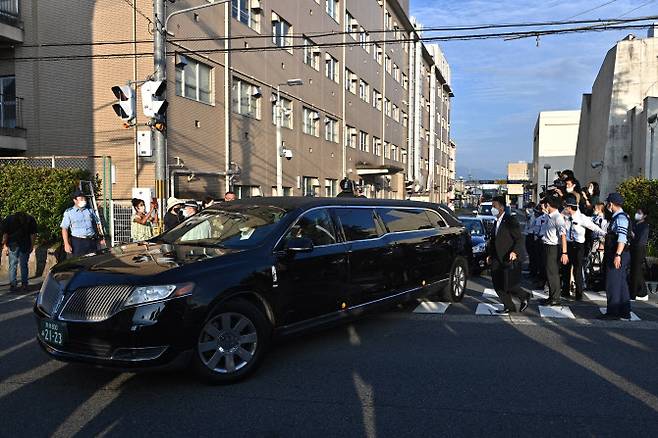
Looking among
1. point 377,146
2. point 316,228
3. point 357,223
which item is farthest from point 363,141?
point 316,228

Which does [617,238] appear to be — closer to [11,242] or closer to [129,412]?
[129,412]

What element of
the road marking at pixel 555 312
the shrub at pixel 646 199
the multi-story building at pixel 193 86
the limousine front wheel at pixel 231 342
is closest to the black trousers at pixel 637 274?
the road marking at pixel 555 312

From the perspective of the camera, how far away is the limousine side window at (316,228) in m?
5.65

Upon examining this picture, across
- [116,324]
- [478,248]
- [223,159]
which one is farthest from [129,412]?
[223,159]

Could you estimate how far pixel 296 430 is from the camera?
385 centimetres

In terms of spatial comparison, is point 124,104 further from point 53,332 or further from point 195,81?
point 53,332

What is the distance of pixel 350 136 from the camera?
115ft

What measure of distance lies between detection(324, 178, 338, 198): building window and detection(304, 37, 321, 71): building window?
618cm

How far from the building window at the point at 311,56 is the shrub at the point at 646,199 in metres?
17.6

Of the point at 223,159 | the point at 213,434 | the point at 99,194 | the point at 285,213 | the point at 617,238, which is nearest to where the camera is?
the point at 213,434

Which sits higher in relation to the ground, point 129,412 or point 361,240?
point 361,240

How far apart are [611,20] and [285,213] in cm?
1000

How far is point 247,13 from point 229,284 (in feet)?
60.4

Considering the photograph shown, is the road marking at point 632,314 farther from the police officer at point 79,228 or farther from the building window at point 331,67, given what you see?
the building window at point 331,67
